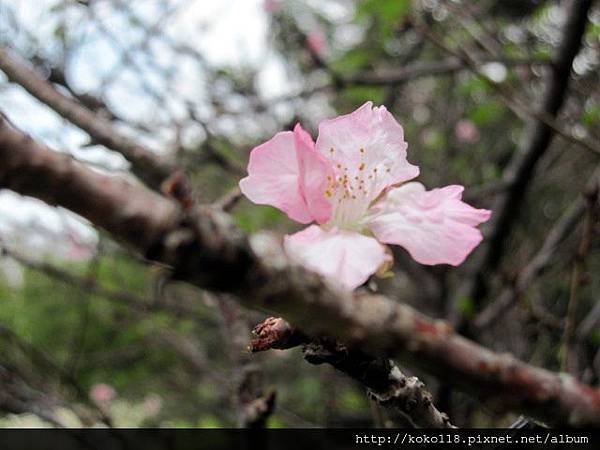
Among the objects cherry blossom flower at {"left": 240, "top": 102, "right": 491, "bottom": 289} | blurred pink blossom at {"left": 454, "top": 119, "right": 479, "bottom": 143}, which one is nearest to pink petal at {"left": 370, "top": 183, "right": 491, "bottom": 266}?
cherry blossom flower at {"left": 240, "top": 102, "right": 491, "bottom": 289}

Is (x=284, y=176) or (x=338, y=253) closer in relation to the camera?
(x=338, y=253)

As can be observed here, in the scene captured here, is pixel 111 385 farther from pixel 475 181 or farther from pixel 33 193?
pixel 33 193

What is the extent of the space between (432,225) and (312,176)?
169 millimetres

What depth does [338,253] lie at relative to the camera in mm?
688

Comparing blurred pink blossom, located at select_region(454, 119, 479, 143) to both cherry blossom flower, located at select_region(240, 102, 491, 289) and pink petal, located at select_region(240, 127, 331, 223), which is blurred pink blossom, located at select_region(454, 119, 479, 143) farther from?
pink petal, located at select_region(240, 127, 331, 223)

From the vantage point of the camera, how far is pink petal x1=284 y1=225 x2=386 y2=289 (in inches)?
25.3

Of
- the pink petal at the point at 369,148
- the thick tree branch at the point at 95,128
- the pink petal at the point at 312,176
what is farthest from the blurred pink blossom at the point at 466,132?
the pink petal at the point at 312,176

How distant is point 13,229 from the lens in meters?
3.52

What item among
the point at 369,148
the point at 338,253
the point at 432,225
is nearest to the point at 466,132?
the point at 369,148

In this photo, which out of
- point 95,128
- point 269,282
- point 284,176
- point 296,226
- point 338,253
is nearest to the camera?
point 269,282

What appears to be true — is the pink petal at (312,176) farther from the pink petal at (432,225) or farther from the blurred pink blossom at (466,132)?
the blurred pink blossom at (466,132)

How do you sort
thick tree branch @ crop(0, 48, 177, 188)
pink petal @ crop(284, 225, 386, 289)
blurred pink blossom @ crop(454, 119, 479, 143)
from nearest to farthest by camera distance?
pink petal @ crop(284, 225, 386, 289)
thick tree branch @ crop(0, 48, 177, 188)
blurred pink blossom @ crop(454, 119, 479, 143)

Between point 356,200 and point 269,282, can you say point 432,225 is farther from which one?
point 269,282

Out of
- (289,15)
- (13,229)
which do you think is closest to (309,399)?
(13,229)
